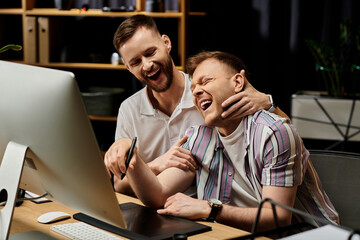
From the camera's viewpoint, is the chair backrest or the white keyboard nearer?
the white keyboard

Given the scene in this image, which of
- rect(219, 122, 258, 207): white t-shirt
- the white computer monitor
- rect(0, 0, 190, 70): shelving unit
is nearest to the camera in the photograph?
the white computer monitor

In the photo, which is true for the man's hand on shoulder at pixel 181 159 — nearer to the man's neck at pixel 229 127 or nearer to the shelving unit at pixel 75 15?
the man's neck at pixel 229 127

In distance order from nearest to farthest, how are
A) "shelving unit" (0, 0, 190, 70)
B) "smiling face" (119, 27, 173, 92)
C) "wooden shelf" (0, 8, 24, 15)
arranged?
1. "smiling face" (119, 27, 173, 92)
2. "shelving unit" (0, 0, 190, 70)
3. "wooden shelf" (0, 8, 24, 15)

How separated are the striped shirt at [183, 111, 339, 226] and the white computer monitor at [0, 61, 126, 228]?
60 cm

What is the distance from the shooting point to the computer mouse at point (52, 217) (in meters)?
1.43

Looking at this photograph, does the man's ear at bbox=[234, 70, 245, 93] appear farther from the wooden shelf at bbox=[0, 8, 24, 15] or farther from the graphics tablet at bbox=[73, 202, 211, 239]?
the wooden shelf at bbox=[0, 8, 24, 15]

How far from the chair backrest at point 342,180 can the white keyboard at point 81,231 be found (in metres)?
0.76

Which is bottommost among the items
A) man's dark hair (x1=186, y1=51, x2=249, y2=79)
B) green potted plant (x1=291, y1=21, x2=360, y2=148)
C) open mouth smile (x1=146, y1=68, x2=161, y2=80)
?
green potted plant (x1=291, y1=21, x2=360, y2=148)

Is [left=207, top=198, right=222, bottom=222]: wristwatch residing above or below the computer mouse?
above

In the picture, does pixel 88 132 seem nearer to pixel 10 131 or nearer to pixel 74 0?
pixel 10 131

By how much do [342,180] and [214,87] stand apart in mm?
505

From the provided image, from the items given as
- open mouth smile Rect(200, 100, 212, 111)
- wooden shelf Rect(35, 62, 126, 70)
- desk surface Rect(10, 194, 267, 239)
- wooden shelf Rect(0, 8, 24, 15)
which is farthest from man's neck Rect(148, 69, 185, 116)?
wooden shelf Rect(0, 8, 24, 15)

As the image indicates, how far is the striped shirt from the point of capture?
5.05 feet

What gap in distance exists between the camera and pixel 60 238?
4.31ft
